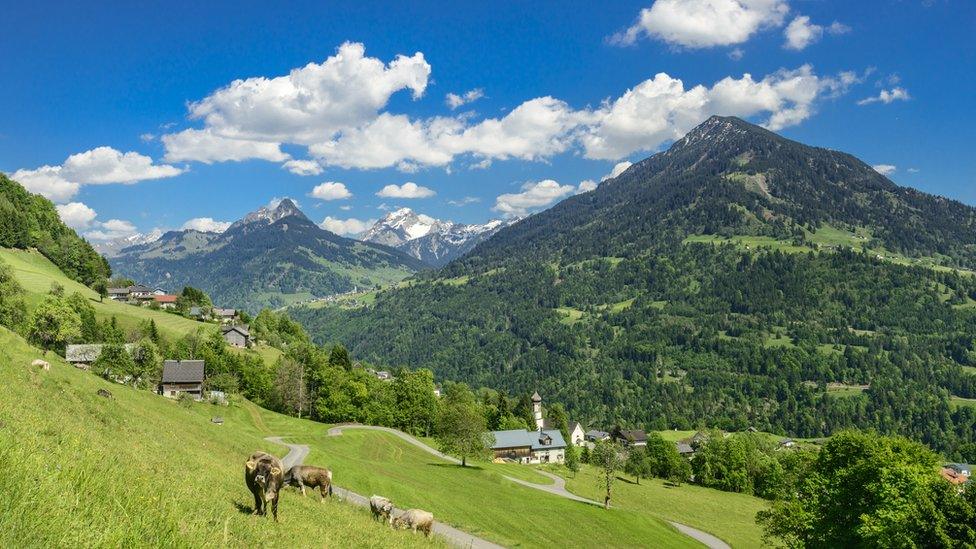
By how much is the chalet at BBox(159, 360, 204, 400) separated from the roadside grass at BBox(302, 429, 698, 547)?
33.2 m

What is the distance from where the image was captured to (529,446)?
137125mm

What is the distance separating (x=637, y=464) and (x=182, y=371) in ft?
328

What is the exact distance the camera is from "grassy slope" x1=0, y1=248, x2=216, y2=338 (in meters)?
115

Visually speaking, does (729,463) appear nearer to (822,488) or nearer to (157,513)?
(822,488)

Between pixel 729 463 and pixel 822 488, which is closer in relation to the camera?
pixel 822 488

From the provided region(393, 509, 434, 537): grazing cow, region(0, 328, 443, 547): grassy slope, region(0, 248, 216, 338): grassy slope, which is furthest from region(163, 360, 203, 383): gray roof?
region(393, 509, 434, 537): grazing cow

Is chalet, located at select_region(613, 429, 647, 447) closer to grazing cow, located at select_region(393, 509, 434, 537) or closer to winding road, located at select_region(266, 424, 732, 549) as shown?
winding road, located at select_region(266, 424, 732, 549)

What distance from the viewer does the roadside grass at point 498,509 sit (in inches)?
1826

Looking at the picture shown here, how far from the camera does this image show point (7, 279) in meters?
86.2

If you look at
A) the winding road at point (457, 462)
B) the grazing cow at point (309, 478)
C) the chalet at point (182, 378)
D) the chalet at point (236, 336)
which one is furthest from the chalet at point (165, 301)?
the grazing cow at point (309, 478)

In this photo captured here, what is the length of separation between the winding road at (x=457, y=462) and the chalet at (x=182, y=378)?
26.6m

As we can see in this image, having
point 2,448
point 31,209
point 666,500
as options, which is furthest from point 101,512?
point 31,209

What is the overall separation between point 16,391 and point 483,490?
48.2 meters

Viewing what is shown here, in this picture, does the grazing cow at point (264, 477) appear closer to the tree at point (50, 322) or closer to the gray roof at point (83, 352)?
the tree at point (50, 322)
